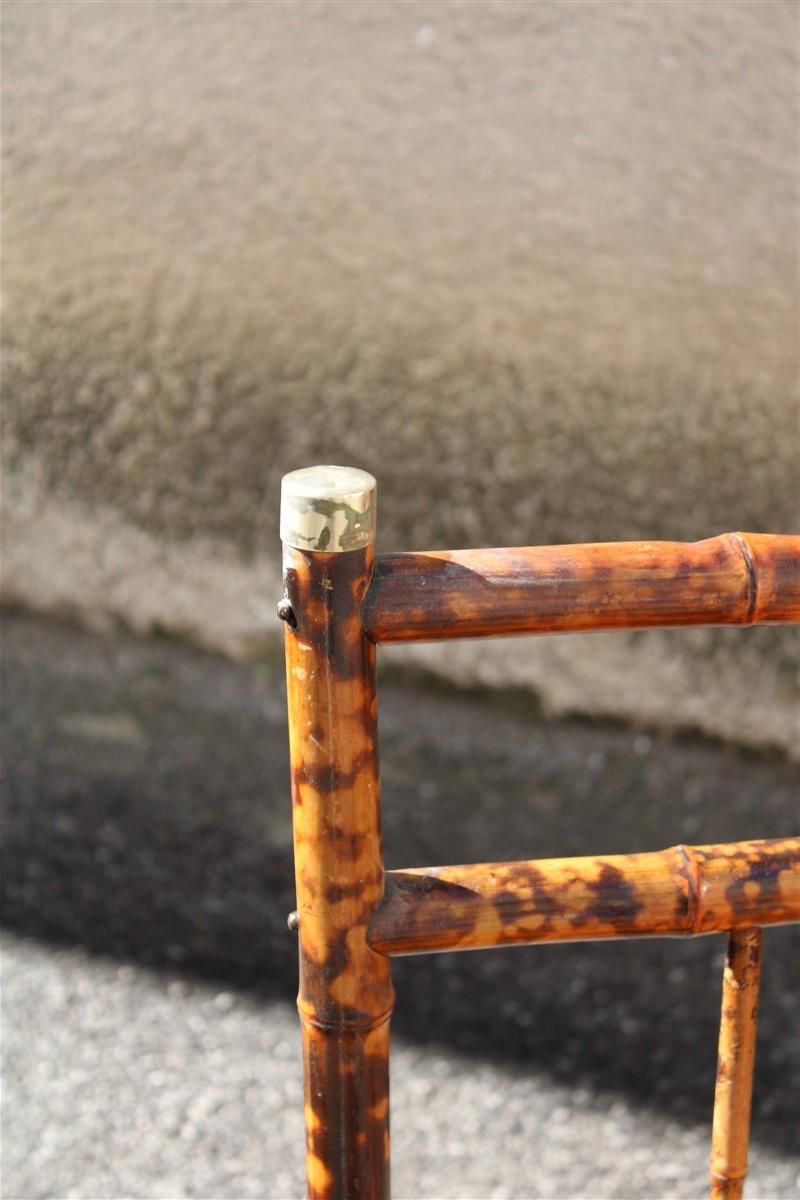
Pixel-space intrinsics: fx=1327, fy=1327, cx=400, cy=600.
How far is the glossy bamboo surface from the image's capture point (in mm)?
555

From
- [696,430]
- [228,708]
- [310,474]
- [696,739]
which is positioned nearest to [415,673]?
[228,708]

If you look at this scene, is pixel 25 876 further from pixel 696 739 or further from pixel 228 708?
pixel 696 739

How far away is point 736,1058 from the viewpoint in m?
0.66

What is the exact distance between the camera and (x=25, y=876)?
5.15 feet

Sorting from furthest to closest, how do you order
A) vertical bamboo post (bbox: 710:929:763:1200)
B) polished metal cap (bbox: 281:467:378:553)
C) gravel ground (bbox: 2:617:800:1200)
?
gravel ground (bbox: 2:617:800:1200), vertical bamboo post (bbox: 710:929:763:1200), polished metal cap (bbox: 281:467:378:553)

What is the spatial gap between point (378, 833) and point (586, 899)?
102 mm

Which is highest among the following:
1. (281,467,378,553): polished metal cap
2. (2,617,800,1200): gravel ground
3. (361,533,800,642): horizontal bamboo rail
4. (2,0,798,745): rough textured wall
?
(281,467,378,553): polished metal cap

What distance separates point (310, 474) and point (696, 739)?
137 cm

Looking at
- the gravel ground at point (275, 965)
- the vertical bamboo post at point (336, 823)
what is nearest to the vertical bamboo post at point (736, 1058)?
the vertical bamboo post at point (336, 823)

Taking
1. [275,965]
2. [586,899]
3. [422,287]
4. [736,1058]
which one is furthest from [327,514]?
[422,287]

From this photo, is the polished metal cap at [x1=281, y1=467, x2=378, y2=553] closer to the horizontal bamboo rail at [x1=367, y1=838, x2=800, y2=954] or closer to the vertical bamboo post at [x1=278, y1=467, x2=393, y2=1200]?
the vertical bamboo post at [x1=278, y1=467, x2=393, y2=1200]

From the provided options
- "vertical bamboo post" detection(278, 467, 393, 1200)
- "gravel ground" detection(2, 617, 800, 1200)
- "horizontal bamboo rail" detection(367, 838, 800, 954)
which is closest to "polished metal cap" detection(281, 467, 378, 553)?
"vertical bamboo post" detection(278, 467, 393, 1200)

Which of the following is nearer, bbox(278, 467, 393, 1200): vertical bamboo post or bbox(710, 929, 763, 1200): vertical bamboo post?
bbox(278, 467, 393, 1200): vertical bamboo post

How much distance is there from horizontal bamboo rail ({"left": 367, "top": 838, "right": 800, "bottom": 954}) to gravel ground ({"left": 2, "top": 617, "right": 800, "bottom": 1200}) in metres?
0.64
